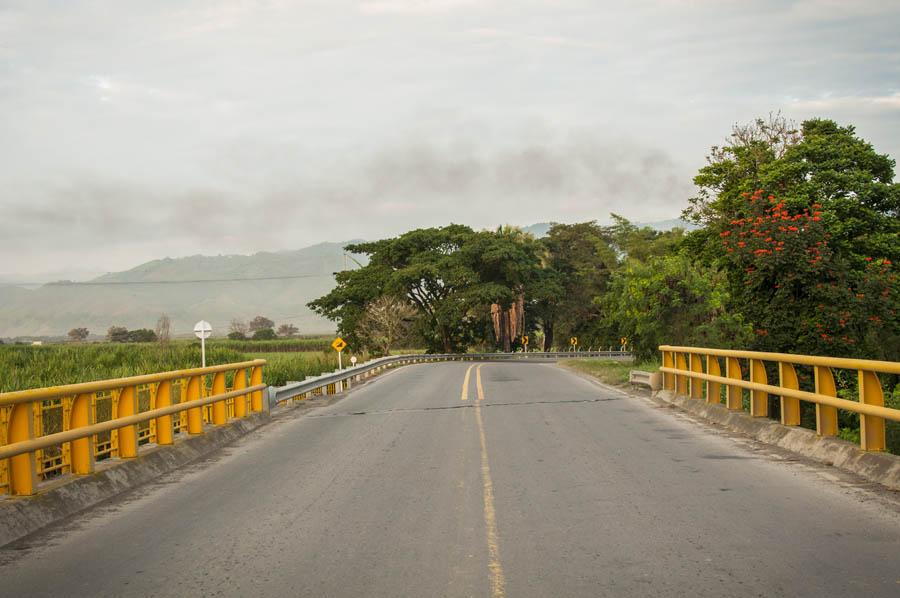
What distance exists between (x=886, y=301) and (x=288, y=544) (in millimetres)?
18972

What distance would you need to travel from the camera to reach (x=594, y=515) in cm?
785

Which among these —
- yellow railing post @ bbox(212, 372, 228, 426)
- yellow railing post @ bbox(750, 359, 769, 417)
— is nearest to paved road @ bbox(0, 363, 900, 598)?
yellow railing post @ bbox(750, 359, 769, 417)

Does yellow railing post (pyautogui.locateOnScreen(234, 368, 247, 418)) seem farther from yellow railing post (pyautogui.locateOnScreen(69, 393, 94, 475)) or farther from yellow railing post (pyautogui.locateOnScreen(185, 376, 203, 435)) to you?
yellow railing post (pyautogui.locateOnScreen(69, 393, 94, 475))

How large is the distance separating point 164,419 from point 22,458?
153 inches

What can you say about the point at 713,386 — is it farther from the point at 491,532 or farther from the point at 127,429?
the point at 127,429

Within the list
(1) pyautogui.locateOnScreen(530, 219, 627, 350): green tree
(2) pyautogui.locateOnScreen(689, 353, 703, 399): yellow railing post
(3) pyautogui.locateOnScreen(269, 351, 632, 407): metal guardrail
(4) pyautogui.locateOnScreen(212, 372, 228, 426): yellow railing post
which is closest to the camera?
(4) pyautogui.locateOnScreen(212, 372, 228, 426): yellow railing post

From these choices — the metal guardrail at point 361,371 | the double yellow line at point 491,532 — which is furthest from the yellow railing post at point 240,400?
the double yellow line at point 491,532

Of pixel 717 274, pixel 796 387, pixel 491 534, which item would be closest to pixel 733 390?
pixel 796 387

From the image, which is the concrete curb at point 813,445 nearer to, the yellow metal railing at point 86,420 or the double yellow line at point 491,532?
the double yellow line at point 491,532

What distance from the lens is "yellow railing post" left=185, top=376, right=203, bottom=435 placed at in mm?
13070

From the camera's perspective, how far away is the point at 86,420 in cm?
931

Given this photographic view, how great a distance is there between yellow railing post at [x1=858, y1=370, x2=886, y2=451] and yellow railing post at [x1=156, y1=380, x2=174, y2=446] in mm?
8497

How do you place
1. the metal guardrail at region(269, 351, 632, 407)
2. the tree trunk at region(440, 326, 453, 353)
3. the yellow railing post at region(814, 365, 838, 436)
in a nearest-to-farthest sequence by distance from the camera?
1. the yellow railing post at region(814, 365, 838, 436)
2. the metal guardrail at region(269, 351, 632, 407)
3. the tree trunk at region(440, 326, 453, 353)

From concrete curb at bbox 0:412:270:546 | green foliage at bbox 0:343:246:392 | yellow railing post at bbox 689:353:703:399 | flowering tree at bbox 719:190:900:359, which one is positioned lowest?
concrete curb at bbox 0:412:270:546
